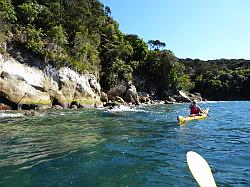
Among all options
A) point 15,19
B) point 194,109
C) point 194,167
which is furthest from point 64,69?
point 194,167

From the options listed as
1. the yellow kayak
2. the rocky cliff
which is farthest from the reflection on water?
the rocky cliff

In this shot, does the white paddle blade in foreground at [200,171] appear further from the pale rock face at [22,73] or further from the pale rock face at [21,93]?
the pale rock face at [22,73]

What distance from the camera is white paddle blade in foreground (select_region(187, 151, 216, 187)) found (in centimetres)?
353

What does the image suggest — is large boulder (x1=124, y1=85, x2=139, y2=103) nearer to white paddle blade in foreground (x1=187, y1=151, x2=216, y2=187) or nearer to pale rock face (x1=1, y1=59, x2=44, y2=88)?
pale rock face (x1=1, y1=59, x2=44, y2=88)

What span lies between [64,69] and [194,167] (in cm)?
3871

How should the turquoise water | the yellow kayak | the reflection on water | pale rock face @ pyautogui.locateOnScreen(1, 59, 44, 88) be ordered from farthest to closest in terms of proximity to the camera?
pale rock face @ pyautogui.locateOnScreen(1, 59, 44, 88) < the yellow kayak < the reflection on water < the turquoise water

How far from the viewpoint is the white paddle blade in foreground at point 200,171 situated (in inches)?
139

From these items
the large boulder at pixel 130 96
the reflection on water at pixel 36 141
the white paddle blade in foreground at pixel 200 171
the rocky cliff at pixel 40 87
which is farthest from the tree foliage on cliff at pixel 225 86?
the white paddle blade in foreground at pixel 200 171

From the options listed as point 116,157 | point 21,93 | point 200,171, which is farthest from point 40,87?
point 200,171

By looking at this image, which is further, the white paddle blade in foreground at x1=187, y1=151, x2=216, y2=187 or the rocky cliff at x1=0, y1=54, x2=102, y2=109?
the rocky cliff at x1=0, y1=54, x2=102, y2=109

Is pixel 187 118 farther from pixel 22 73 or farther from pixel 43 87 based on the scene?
pixel 22 73

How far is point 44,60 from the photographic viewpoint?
38.7 meters

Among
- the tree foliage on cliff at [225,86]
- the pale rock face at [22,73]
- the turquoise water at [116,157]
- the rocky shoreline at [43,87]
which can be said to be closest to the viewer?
the turquoise water at [116,157]

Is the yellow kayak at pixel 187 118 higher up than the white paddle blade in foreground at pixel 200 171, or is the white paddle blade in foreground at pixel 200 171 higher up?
the white paddle blade in foreground at pixel 200 171
